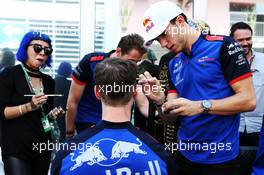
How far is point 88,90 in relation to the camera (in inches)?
132

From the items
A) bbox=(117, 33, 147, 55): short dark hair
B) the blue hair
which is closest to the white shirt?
bbox=(117, 33, 147, 55): short dark hair

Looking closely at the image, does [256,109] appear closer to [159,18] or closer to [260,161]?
[260,161]

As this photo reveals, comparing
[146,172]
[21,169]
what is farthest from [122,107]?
[21,169]

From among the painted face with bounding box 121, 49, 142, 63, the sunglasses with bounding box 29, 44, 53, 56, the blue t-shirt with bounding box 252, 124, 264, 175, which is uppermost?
the sunglasses with bounding box 29, 44, 53, 56

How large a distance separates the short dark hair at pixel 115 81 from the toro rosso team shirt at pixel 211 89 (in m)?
0.66

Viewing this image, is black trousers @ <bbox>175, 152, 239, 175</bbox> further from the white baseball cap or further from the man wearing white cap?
the white baseball cap

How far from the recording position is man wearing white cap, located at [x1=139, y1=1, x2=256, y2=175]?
2062 millimetres

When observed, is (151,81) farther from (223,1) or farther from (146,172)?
(223,1)

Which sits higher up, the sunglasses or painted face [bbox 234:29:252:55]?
painted face [bbox 234:29:252:55]

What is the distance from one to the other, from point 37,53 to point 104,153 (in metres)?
1.82

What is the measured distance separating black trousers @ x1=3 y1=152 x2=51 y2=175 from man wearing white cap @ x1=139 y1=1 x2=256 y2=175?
1247 millimetres

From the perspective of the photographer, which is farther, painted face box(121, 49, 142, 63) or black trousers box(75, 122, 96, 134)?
black trousers box(75, 122, 96, 134)

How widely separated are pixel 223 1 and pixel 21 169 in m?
3.19

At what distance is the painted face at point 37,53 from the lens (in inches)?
123
